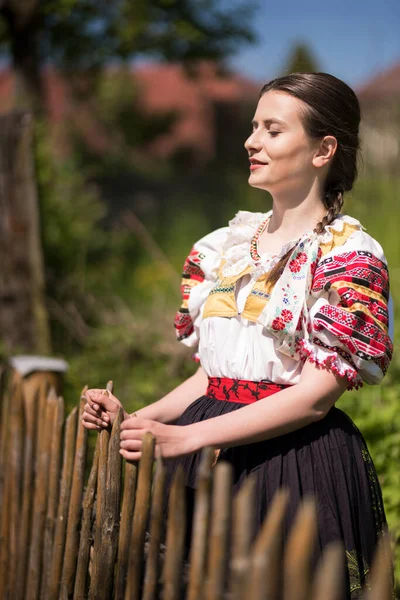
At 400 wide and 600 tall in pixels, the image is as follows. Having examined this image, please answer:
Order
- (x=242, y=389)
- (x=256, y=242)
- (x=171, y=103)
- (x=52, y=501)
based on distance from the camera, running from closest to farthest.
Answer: (x=242, y=389), (x=256, y=242), (x=52, y=501), (x=171, y=103)

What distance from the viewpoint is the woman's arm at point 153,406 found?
185cm

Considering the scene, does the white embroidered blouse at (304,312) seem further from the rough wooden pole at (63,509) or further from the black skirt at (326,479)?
the rough wooden pole at (63,509)

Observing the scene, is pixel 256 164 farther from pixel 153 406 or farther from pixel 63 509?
pixel 63 509

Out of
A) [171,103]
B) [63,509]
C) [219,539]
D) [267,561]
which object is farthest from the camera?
[171,103]

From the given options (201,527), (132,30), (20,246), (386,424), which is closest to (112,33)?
(132,30)

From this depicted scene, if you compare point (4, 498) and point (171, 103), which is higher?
point (171, 103)

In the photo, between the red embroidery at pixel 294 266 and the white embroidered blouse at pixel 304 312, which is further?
the red embroidery at pixel 294 266

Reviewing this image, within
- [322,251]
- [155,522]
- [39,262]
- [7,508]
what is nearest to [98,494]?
[155,522]

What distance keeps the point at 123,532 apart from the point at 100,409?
30 cm

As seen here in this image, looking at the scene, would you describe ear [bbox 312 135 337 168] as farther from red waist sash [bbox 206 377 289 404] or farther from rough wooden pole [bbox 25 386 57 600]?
rough wooden pole [bbox 25 386 57 600]

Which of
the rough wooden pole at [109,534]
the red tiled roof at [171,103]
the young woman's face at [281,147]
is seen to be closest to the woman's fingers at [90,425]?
the rough wooden pole at [109,534]

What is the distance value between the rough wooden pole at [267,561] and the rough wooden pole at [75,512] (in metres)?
0.99

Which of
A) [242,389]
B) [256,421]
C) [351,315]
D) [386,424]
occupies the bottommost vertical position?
[256,421]

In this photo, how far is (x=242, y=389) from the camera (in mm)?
1840
